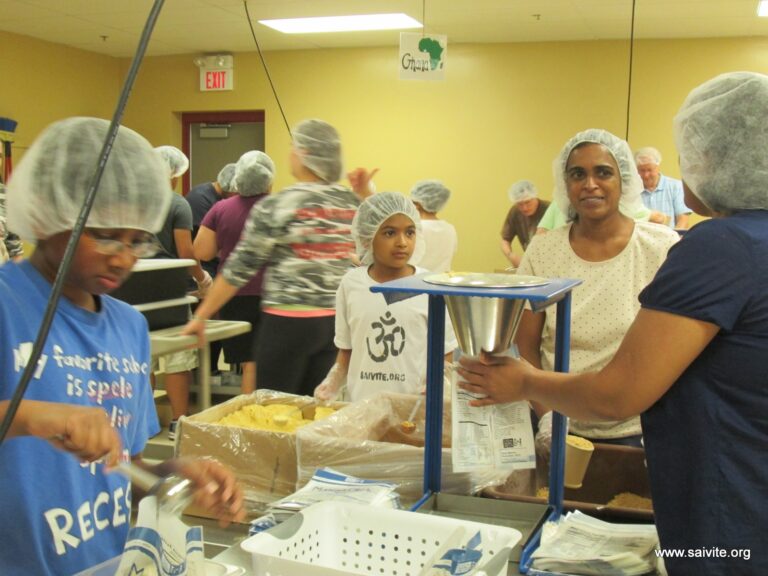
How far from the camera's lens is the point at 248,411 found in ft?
6.49

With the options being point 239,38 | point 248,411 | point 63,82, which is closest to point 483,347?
point 248,411

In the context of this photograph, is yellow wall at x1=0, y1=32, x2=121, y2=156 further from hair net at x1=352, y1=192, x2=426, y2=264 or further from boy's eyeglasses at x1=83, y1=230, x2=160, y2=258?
boy's eyeglasses at x1=83, y1=230, x2=160, y2=258

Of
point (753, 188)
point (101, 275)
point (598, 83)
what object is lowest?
point (101, 275)

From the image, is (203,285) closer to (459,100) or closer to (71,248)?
(459,100)

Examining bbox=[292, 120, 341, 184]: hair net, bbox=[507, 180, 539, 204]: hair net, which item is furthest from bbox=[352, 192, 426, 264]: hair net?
bbox=[507, 180, 539, 204]: hair net

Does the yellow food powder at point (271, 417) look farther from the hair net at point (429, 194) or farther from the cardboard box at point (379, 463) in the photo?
the hair net at point (429, 194)

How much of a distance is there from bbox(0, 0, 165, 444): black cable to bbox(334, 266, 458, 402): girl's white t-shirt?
1.74m

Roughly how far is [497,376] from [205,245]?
3057 mm

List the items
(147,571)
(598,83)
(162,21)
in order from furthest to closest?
(598,83) < (162,21) < (147,571)

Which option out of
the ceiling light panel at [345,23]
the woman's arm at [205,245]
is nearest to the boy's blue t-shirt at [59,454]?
the woman's arm at [205,245]

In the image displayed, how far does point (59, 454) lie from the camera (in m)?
1.04

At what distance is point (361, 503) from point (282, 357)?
135cm

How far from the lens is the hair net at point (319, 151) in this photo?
9.08ft

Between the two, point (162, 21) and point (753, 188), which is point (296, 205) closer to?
point (753, 188)
